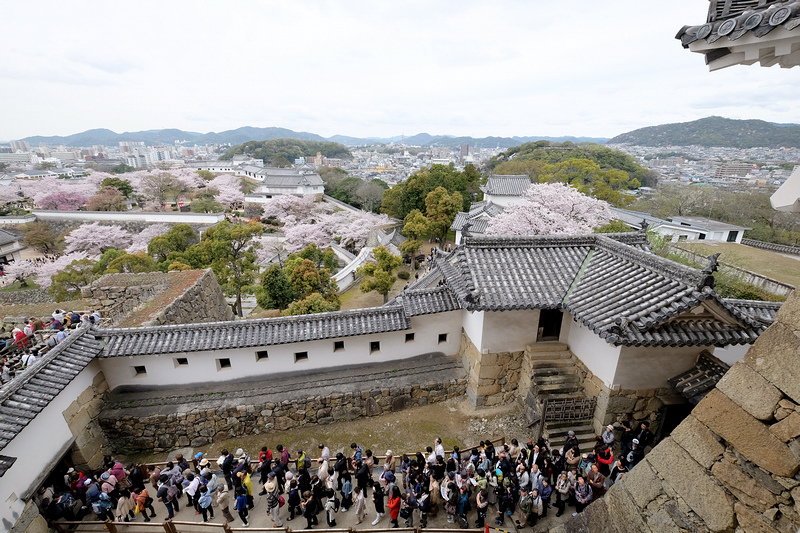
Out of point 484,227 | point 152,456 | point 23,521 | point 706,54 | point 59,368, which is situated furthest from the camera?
point 484,227

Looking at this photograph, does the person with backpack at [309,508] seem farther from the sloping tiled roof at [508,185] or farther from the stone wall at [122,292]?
the sloping tiled roof at [508,185]

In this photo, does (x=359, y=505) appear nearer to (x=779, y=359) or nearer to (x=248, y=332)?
(x=248, y=332)

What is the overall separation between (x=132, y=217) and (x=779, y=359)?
5994 centimetres

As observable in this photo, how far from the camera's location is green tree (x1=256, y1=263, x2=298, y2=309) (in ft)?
74.3

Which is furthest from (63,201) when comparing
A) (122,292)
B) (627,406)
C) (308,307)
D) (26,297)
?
(627,406)

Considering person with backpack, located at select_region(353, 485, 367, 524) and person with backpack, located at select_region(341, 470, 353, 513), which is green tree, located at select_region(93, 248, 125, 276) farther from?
person with backpack, located at select_region(353, 485, 367, 524)

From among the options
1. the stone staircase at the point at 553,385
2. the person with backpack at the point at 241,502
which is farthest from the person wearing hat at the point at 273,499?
the stone staircase at the point at 553,385

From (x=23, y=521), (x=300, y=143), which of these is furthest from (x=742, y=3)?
(x=300, y=143)

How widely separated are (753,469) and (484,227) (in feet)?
108

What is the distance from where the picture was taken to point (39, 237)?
4178 centimetres

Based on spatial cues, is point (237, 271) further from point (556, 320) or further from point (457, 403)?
point (556, 320)

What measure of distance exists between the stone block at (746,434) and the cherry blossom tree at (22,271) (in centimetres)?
4909

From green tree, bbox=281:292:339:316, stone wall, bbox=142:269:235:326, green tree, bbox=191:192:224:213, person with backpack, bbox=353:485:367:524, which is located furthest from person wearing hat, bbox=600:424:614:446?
green tree, bbox=191:192:224:213

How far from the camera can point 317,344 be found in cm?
1152
